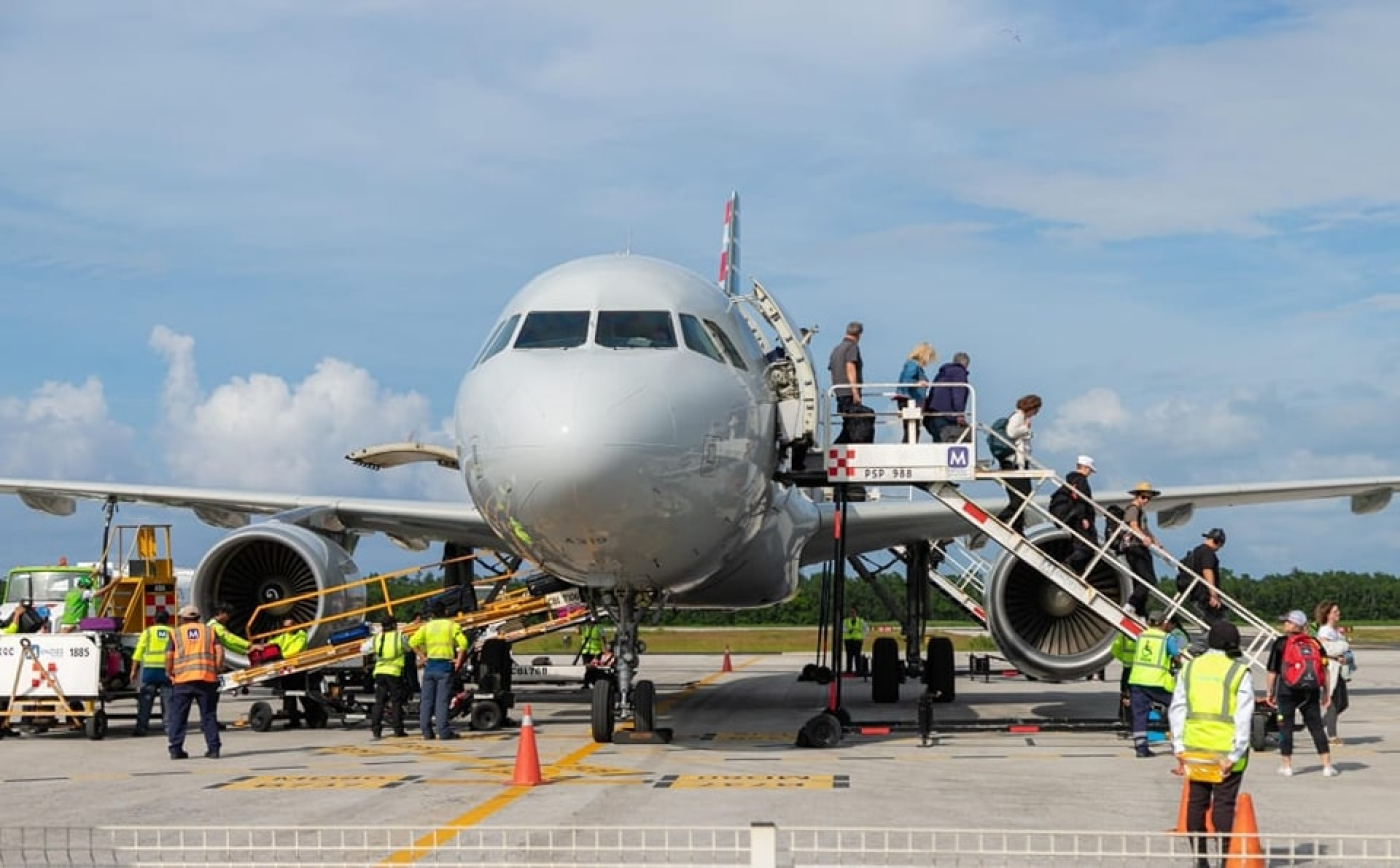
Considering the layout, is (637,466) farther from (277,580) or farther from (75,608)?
(75,608)

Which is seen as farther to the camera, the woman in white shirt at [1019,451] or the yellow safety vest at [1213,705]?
the woman in white shirt at [1019,451]

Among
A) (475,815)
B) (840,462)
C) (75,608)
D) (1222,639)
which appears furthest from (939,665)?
(1222,639)

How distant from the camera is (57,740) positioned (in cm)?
1833

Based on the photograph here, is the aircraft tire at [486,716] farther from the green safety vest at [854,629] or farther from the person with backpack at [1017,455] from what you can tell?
the green safety vest at [854,629]

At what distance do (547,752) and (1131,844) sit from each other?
6896 millimetres

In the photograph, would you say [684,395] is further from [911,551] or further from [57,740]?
→ [911,551]

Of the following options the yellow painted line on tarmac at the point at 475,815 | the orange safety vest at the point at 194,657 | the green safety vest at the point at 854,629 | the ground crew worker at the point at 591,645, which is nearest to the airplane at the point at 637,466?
the yellow painted line on tarmac at the point at 475,815

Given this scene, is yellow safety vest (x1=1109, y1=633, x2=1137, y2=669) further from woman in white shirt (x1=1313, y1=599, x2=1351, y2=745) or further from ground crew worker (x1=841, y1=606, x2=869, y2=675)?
ground crew worker (x1=841, y1=606, x2=869, y2=675)

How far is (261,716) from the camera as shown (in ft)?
62.3

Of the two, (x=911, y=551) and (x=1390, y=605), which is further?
(x=1390, y=605)

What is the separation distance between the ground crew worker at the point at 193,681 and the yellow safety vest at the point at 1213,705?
380 inches

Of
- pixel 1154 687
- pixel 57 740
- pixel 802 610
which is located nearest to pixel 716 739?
pixel 1154 687

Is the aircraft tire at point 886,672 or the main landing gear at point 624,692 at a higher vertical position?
the main landing gear at point 624,692

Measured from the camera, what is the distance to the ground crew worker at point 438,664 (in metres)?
17.3
